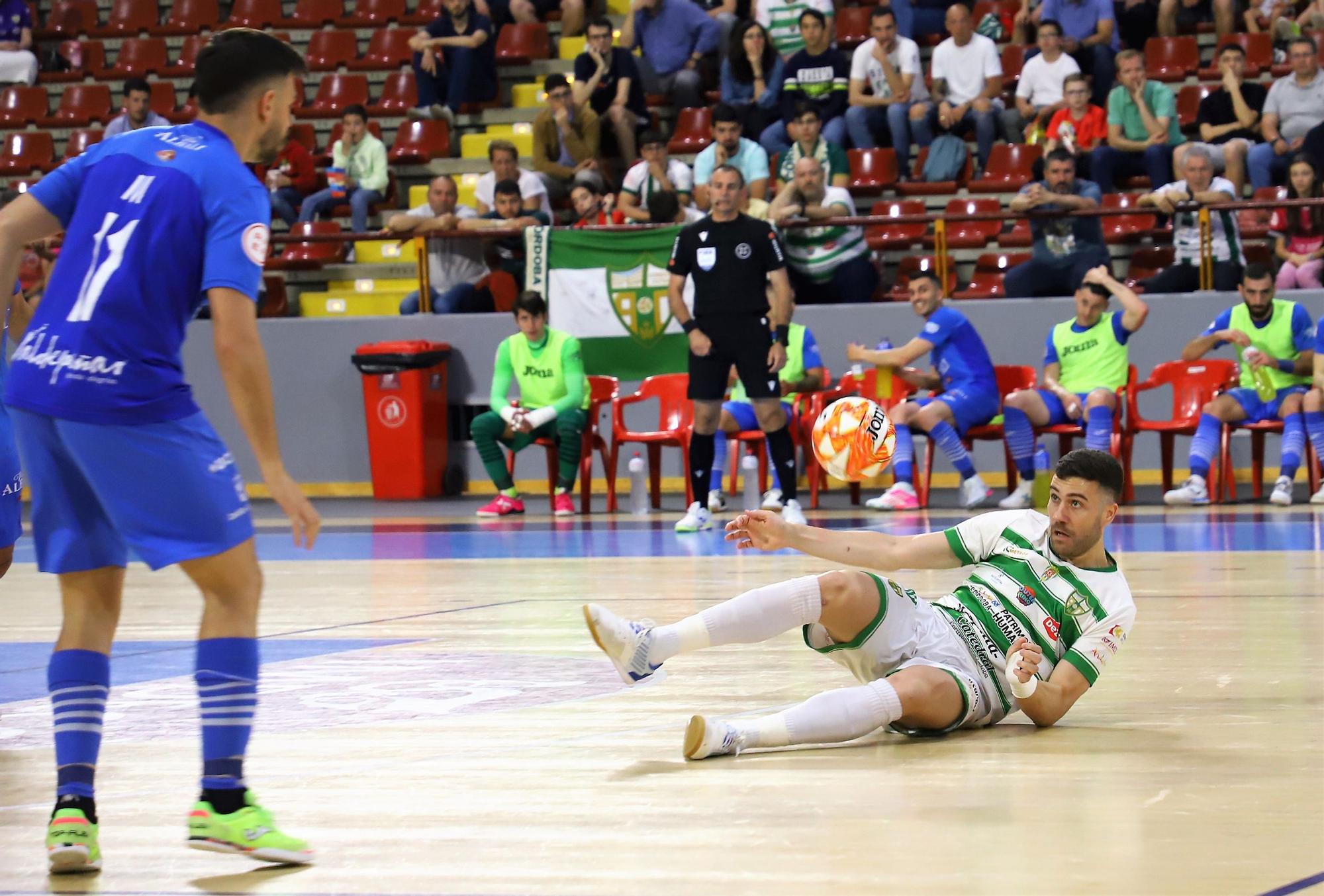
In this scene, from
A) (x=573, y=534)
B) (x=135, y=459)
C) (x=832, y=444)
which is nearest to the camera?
Answer: (x=135, y=459)

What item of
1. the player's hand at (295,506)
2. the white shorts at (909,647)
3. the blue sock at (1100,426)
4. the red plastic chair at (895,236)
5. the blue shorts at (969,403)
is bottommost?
the blue sock at (1100,426)

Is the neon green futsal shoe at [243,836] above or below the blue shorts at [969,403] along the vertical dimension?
above

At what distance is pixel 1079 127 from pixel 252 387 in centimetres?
1198

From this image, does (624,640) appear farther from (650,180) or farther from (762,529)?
(650,180)

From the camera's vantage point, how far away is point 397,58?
17750 millimetres

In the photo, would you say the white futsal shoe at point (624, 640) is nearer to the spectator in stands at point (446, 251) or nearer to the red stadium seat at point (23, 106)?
the spectator in stands at point (446, 251)

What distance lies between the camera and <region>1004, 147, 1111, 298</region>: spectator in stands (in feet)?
42.1

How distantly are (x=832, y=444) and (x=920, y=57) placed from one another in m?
9.10

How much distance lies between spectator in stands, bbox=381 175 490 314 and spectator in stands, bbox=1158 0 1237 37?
6.70m

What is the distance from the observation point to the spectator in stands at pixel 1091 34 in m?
14.5

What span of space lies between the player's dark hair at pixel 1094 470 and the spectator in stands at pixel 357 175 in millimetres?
12221

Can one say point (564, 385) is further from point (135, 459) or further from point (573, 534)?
point (135, 459)

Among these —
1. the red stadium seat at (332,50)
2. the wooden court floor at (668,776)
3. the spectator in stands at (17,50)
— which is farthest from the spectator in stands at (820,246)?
the spectator in stands at (17,50)

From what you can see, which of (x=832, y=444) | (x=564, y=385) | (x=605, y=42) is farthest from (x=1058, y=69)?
(x=832, y=444)
